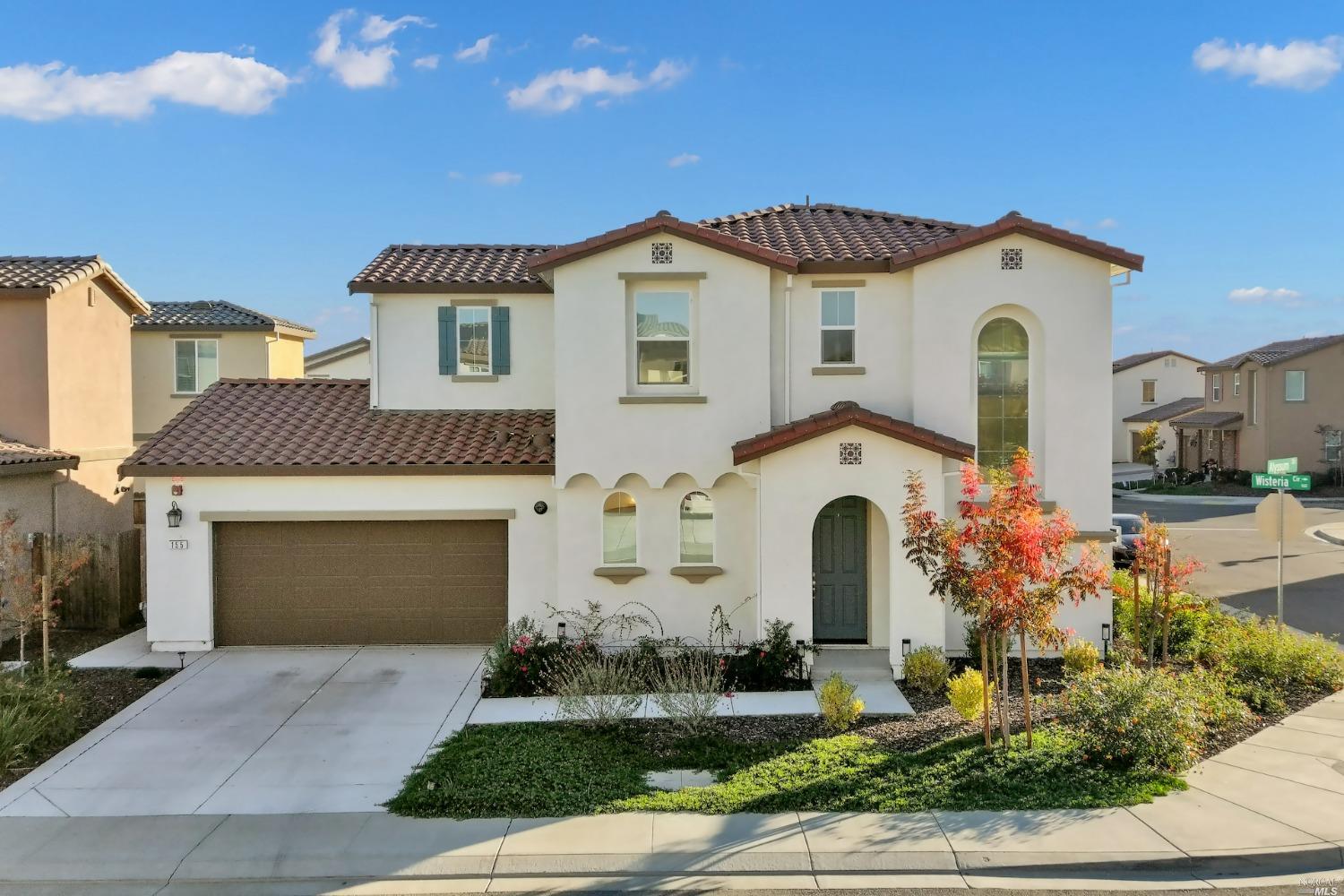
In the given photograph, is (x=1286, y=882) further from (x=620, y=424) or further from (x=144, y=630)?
(x=144, y=630)

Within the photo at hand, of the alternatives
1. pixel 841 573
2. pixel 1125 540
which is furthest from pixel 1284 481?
pixel 1125 540

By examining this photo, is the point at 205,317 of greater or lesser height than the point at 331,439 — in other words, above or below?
above

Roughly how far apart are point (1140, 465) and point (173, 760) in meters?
57.4

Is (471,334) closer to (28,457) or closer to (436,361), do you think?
(436,361)

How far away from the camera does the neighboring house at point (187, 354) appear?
88.0 ft

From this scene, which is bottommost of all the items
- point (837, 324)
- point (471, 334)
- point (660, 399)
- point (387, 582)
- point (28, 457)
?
point (387, 582)

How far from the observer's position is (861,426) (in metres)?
13.1

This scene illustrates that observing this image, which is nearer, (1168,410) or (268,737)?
(268,737)

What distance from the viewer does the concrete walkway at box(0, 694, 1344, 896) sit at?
7.66 m

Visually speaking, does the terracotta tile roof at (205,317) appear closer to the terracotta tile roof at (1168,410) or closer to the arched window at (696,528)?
the arched window at (696,528)

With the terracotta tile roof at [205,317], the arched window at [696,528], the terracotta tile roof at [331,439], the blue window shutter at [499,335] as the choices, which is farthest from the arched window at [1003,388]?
the terracotta tile roof at [205,317]

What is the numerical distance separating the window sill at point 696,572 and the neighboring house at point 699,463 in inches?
2.4

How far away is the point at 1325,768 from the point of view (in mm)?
9656

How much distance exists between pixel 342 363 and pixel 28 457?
21.0m
